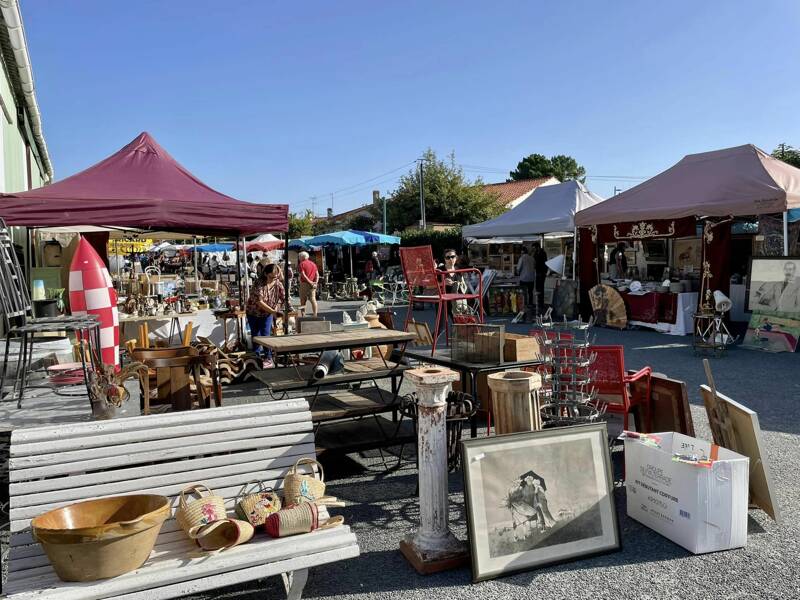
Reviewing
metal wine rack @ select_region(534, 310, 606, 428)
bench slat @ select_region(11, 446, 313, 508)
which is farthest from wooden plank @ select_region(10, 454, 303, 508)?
metal wine rack @ select_region(534, 310, 606, 428)

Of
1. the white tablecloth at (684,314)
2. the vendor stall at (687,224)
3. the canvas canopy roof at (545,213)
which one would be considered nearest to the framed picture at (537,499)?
the vendor stall at (687,224)

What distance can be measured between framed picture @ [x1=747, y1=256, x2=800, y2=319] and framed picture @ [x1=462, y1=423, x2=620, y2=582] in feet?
25.5

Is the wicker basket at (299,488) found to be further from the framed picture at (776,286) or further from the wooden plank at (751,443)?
the framed picture at (776,286)

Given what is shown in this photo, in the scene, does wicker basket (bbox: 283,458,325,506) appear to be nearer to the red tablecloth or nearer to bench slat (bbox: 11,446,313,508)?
bench slat (bbox: 11,446,313,508)

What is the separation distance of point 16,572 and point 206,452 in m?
0.87

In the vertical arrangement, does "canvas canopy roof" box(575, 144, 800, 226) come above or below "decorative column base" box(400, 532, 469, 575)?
above

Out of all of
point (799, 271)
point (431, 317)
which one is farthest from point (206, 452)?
point (431, 317)

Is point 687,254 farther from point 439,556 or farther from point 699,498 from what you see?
point 439,556

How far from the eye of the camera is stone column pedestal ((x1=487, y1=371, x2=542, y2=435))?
345cm

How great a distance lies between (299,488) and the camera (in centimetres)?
291

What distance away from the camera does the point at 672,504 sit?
3.24 m

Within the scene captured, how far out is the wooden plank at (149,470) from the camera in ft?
8.53

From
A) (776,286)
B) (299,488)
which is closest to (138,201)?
(299,488)

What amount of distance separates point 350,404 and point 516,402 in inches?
58.0
